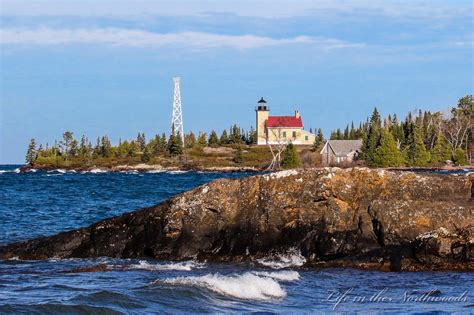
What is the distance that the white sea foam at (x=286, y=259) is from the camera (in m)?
21.3

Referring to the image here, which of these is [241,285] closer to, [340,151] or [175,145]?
[340,151]

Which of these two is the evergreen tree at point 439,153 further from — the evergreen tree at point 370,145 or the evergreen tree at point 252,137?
the evergreen tree at point 252,137

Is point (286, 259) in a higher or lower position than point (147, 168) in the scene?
lower

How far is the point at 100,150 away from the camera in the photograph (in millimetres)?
166250

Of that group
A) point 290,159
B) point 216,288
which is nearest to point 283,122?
point 290,159

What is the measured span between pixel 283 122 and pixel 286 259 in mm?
141505

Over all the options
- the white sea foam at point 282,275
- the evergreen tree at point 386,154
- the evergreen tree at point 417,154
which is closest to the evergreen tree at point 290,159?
the evergreen tree at point 386,154

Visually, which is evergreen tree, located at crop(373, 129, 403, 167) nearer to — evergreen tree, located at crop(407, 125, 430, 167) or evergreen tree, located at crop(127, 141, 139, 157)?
evergreen tree, located at crop(407, 125, 430, 167)

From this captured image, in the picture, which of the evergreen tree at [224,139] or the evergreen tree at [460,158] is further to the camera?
the evergreen tree at [224,139]

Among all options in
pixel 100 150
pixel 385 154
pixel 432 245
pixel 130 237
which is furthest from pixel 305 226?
pixel 100 150

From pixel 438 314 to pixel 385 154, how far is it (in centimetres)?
10967

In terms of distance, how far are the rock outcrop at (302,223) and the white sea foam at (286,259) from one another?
16 cm

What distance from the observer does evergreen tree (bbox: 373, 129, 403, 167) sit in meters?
122

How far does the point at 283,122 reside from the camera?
534 ft
